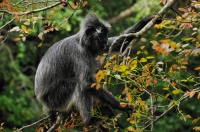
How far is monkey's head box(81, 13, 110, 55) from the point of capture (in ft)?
15.9

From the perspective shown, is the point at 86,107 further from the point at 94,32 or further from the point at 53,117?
the point at 94,32

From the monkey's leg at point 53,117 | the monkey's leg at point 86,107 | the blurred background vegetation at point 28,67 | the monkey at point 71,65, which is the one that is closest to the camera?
the monkey's leg at point 86,107

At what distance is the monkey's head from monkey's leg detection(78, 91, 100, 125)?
0.56 m

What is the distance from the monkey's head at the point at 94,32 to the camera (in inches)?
191

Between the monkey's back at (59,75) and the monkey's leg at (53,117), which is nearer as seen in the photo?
the monkey's leg at (53,117)

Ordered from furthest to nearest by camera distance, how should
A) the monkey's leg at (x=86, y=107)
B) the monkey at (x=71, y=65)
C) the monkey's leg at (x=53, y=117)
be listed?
1. the monkey at (x=71, y=65)
2. the monkey's leg at (x=53, y=117)
3. the monkey's leg at (x=86, y=107)

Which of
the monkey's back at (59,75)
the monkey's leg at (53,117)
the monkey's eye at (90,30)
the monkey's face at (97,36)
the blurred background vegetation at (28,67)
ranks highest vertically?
the monkey's eye at (90,30)

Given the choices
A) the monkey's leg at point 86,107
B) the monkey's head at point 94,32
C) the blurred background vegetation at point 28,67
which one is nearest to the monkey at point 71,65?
the monkey's head at point 94,32

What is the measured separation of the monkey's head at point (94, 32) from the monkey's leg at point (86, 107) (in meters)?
0.56

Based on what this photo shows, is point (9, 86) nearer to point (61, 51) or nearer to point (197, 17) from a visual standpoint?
point (61, 51)

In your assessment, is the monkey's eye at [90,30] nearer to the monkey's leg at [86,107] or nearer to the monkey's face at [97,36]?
the monkey's face at [97,36]

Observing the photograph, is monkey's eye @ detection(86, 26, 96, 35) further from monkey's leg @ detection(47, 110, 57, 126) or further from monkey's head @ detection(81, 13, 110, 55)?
→ monkey's leg @ detection(47, 110, 57, 126)

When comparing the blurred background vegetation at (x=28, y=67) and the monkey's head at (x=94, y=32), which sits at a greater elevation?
the monkey's head at (x=94, y=32)

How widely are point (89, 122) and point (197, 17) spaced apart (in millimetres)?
2017
